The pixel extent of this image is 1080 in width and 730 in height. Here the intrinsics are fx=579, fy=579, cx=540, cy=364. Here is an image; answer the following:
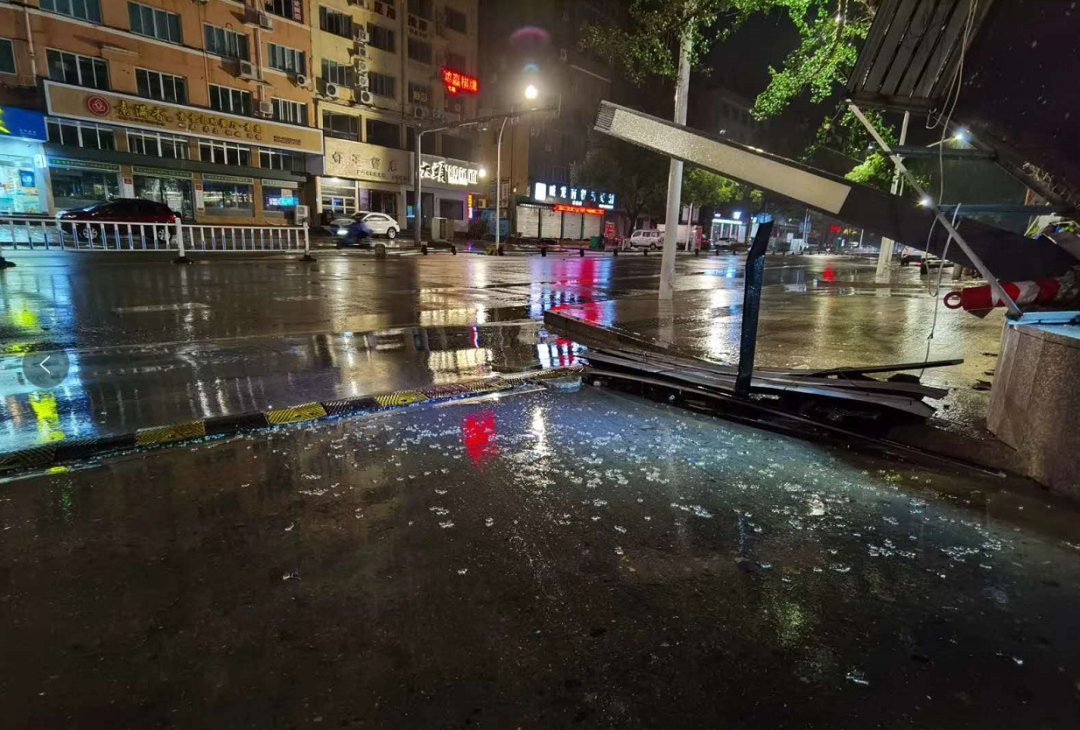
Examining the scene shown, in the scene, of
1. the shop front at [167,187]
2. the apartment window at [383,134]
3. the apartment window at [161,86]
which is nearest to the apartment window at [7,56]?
the apartment window at [161,86]

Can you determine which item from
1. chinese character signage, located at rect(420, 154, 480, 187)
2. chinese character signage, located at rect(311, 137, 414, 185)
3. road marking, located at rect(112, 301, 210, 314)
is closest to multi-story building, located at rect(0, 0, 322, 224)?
chinese character signage, located at rect(311, 137, 414, 185)

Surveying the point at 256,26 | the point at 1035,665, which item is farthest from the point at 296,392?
the point at 256,26

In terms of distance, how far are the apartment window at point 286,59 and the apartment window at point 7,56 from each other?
1233cm

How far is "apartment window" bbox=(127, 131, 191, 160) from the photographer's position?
98.7 feet

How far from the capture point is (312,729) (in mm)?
1867

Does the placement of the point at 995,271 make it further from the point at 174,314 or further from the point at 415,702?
the point at 174,314

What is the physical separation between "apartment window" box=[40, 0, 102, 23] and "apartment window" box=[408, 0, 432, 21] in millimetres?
19980

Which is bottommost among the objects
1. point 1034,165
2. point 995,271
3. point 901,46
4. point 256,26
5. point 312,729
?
point 312,729

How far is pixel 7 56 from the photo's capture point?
2633 centimetres

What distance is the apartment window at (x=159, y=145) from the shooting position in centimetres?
3009

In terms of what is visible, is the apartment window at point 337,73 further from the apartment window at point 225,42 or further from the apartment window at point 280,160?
the apartment window at point 280,160

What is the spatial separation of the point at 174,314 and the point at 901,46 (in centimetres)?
1052

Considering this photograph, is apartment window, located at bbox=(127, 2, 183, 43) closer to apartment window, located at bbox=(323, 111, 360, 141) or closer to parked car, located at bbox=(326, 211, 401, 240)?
apartment window, located at bbox=(323, 111, 360, 141)

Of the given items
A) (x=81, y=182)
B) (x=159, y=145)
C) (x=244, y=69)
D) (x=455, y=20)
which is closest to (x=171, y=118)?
(x=159, y=145)
